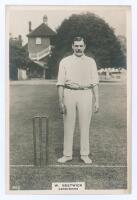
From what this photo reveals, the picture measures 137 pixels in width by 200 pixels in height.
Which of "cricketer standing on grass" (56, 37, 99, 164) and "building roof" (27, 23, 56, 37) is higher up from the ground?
"building roof" (27, 23, 56, 37)

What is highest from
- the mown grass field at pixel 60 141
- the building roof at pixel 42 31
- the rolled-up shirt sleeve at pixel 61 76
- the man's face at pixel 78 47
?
the building roof at pixel 42 31

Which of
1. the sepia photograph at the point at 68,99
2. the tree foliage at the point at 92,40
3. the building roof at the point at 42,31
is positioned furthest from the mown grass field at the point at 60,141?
the building roof at the point at 42,31

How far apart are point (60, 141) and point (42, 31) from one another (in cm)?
57

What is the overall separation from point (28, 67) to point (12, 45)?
14cm

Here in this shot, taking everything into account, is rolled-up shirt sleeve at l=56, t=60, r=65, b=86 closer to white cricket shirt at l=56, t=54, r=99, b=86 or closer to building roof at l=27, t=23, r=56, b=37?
white cricket shirt at l=56, t=54, r=99, b=86

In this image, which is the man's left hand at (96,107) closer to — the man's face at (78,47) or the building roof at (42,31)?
the man's face at (78,47)

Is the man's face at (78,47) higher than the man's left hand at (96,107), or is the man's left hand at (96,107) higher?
the man's face at (78,47)

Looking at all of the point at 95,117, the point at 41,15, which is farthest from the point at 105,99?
the point at 41,15

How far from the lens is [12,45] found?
10.1 feet

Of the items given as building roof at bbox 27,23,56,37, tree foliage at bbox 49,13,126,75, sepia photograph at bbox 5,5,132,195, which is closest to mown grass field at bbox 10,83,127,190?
sepia photograph at bbox 5,5,132,195

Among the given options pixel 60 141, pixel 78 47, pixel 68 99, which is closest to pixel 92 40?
pixel 78 47

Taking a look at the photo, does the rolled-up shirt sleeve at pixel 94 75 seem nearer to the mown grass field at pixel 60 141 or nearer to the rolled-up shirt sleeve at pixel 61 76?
the mown grass field at pixel 60 141

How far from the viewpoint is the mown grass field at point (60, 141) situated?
306 cm

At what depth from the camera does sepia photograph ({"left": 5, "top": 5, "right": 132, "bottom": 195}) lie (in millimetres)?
3059
